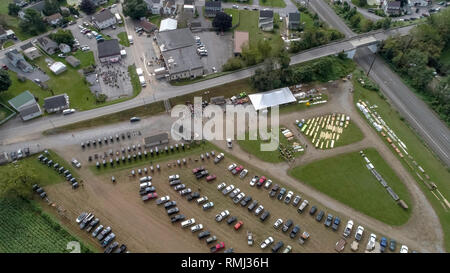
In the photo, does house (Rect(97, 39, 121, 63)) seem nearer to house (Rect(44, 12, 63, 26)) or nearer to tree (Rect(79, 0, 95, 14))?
house (Rect(44, 12, 63, 26))

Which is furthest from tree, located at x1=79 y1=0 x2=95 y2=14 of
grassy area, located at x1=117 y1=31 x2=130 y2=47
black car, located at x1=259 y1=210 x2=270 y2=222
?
black car, located at x1=259 y1=210 x2=270 y2=222

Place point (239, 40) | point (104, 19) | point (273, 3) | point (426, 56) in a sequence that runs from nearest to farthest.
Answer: point (426, 56) → point (239, 40) → point (104, 19) → point (273, 3)

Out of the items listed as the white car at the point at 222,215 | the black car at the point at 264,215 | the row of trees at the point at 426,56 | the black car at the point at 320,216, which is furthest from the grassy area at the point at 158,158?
the row of trees at the point at 426,56

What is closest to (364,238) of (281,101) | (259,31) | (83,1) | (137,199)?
(281,101)

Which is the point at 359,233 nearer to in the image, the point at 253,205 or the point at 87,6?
the point at 253,205

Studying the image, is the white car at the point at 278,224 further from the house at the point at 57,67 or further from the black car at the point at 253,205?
the house at the point at 57,67

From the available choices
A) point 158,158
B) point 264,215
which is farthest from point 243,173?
point 158,158

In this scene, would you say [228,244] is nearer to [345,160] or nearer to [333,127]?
[345,160]
